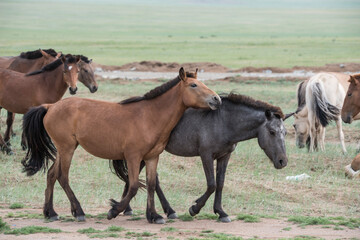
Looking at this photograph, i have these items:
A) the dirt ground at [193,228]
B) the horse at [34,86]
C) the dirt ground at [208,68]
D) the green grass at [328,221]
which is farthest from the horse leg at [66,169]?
the dirt ground at [208,68]

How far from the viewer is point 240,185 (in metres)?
10.6

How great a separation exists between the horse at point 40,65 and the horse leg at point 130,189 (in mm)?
5884

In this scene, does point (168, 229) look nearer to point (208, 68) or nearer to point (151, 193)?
point (151, 193)

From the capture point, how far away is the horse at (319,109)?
1408 centimetres

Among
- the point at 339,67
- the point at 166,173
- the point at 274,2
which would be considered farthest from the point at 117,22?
the point at 274,2

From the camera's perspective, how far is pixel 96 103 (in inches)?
337

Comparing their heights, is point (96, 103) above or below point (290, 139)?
above

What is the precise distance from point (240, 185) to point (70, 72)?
379 centimetres

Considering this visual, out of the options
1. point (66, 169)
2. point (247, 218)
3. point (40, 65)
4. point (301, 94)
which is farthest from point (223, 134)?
point (40, 65)

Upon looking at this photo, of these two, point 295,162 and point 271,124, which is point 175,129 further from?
point 295,162

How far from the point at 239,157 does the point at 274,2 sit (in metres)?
155

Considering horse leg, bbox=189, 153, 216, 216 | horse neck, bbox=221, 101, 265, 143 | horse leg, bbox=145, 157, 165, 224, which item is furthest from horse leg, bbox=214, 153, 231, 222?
horse leg, bbox=145, 157, 165, 224

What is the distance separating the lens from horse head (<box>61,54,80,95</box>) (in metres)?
12.0

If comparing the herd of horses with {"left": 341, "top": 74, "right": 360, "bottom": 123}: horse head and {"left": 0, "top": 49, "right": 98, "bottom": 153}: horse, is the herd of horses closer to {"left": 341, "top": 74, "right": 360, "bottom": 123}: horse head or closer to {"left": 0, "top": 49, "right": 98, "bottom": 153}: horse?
{"left": 341, "top": 74, "right": 360, "bottom": 123}: horse head
